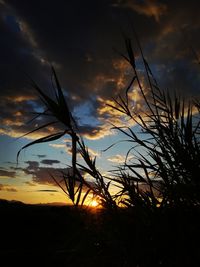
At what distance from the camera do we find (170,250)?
2.12 m

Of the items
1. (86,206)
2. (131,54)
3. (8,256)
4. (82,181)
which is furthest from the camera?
(8,256)

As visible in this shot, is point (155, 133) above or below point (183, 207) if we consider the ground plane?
above

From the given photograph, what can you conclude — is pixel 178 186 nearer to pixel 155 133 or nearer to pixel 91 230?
pixel 155 133

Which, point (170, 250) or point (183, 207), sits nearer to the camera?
point (170, 250)

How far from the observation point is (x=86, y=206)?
3.61 metres

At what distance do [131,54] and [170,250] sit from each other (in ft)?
5.97

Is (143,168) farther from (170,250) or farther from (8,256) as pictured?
(8,256)

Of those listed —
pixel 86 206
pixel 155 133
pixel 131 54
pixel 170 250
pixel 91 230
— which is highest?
pixel 131 54

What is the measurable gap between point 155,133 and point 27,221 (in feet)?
57.8

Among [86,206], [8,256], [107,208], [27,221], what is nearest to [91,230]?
[86,206]

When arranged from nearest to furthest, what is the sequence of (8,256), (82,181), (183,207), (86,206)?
(183,207) → (82,181) → (86,206) → (8,256)

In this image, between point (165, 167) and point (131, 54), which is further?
point (131, 54)

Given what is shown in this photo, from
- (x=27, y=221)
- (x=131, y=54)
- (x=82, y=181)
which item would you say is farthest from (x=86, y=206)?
(x=27, y=221)

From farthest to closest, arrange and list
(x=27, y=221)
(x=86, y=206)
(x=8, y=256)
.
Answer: (x=27, y=221) → (x=8, y=256) → (x=86, y=206)
